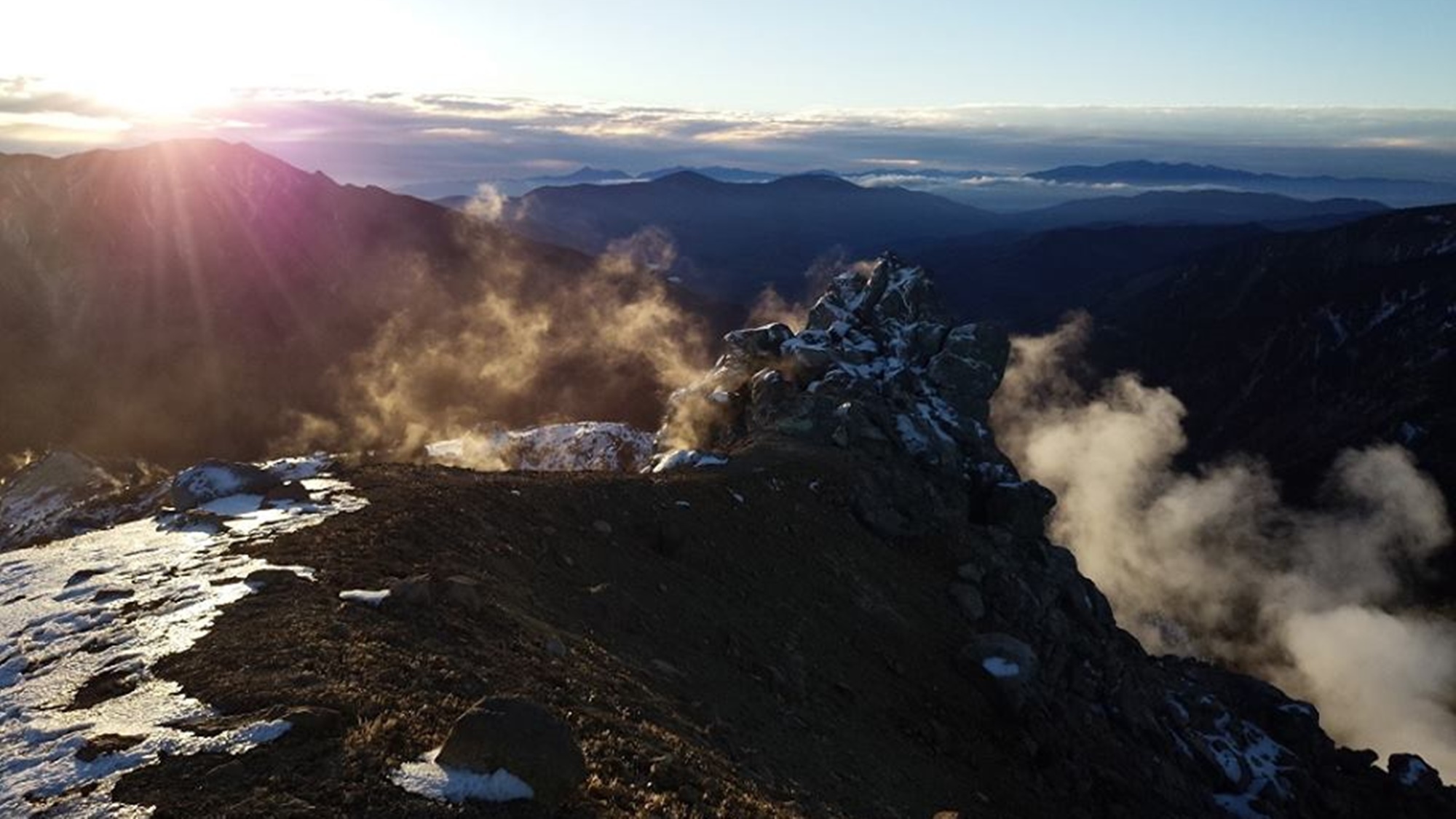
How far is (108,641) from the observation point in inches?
577

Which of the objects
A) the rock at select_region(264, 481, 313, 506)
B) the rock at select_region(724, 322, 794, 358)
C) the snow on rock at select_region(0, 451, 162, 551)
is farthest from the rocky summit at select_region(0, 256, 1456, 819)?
the snow on rock at select_region(0, 451, 162, 551)

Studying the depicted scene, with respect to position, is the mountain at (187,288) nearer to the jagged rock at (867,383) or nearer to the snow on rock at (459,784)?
the jagged rock at (867,383)

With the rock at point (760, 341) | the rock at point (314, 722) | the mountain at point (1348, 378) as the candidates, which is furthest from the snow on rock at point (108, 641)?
the mountain at point (1348, 378)

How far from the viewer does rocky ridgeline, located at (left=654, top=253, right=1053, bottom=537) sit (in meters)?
41.1

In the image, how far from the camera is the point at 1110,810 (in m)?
26.0

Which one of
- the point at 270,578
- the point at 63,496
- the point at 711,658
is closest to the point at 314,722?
the point at 270,578

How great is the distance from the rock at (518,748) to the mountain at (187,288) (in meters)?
115

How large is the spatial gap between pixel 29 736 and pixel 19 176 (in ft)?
584

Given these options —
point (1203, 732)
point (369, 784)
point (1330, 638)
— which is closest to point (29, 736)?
point (369, 784)

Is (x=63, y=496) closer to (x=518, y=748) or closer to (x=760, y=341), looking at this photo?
(x=760, y=341)

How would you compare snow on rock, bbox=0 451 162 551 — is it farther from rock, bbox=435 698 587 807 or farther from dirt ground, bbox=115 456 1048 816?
rock, bbox=435 698 587 807

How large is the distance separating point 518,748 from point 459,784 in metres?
0.75

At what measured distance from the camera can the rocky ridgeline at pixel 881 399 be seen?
135 feet

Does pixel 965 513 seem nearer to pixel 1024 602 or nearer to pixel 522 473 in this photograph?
pixel 1024 602
